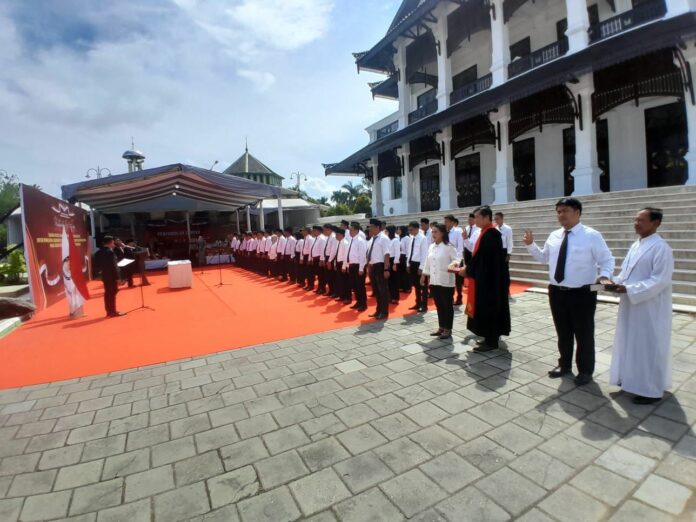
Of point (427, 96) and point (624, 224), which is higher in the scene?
point (427, 96)

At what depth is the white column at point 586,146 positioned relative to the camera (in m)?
11.7

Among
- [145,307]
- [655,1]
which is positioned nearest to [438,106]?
[655,1]

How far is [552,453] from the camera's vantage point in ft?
7.70

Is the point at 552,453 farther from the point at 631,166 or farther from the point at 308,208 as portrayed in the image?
the point at 308,208

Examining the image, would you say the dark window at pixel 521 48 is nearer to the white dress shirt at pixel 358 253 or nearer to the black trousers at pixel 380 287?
the white dress shirt at pixel 358 253

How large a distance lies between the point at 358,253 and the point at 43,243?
607 cm

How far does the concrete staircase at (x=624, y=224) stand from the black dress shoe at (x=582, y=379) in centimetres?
329

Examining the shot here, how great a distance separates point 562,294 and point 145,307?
8.10 meters

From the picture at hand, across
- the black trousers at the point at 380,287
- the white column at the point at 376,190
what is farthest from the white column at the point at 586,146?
the white column at the point at 376,190

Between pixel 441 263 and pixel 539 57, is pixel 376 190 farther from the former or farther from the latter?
Result: pixel 441 263

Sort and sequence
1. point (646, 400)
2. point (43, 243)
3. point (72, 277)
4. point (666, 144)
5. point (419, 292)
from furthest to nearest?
point (666, 144) < point (72, 277) < point (43, 243) < point (419, 292) < point (646, 400)

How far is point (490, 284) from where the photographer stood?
422cm

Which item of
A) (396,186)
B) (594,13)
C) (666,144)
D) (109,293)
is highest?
(594,13)

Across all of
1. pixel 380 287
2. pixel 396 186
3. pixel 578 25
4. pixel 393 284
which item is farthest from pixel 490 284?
pixel 396 186
